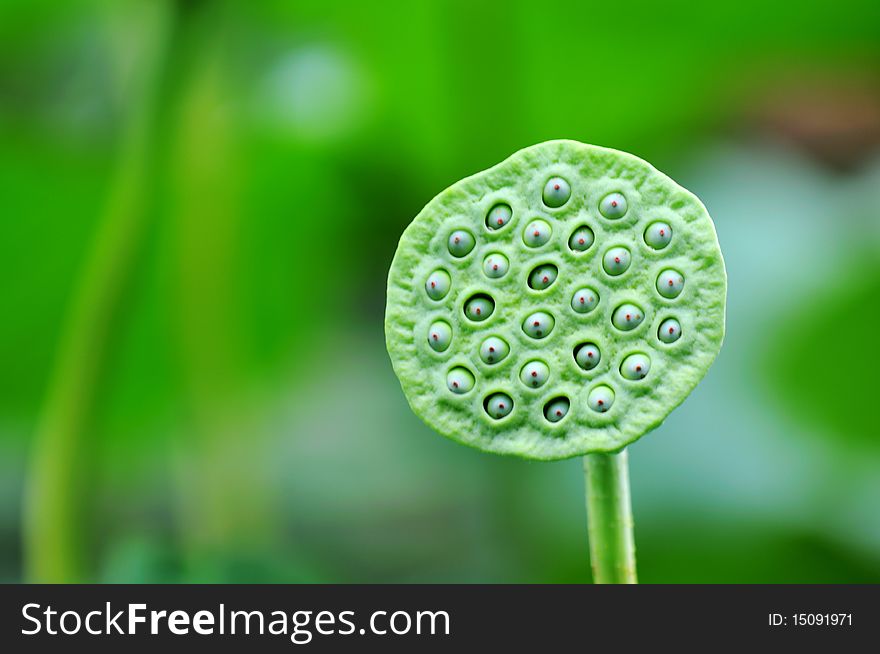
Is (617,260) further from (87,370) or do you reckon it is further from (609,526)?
(87,370)

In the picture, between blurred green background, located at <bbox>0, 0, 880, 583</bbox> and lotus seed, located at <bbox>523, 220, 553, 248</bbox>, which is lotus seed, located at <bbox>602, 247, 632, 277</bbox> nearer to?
lotus seed, located at <bbox>523, 220, 553, 248</bbox>

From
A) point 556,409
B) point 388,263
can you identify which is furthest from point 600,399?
point 388,263

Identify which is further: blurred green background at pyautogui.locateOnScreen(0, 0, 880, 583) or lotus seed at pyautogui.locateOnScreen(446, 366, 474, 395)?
blurred green background at pyautogui.locateOnScreen(0, 0, 880, 583)

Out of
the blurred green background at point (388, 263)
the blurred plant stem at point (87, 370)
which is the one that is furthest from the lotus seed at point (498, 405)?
the blurred green background at point (388, 263)

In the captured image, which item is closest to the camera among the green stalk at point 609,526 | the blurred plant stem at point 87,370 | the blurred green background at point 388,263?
the green stalk at point 609,526

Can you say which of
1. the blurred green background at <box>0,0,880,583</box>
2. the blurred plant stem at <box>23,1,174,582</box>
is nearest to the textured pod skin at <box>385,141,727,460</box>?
the blurred plant stem at <box>23,1,174,582</box>

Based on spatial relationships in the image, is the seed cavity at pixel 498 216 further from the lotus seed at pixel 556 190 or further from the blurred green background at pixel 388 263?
the blurred green background at pixel 388 263
